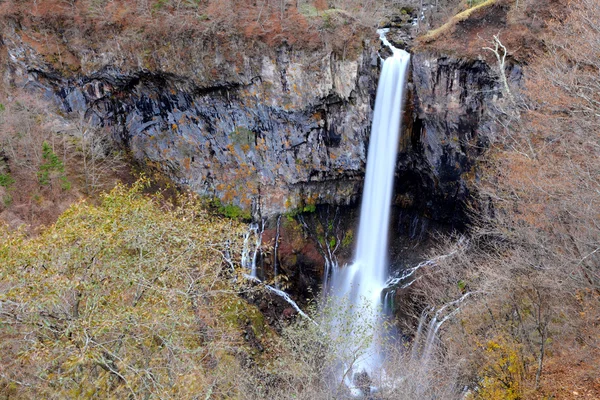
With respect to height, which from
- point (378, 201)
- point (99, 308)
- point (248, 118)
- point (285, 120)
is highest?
point (248, 118)

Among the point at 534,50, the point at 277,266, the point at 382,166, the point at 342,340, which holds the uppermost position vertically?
the point at 534,50

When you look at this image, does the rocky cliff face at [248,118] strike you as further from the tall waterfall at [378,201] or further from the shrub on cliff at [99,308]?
the shrub on cliff at [99,308]

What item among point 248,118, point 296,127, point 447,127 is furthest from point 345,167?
point 248,118

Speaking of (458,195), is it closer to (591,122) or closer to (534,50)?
(534,50)

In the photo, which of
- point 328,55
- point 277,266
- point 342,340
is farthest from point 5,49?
point 342,340

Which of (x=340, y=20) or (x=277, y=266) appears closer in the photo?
(x=340, y=20)

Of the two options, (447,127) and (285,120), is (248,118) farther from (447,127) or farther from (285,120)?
(447,127)

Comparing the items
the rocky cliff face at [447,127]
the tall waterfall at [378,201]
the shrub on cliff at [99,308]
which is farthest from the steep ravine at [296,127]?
the shrub on cliff at [99,308]
